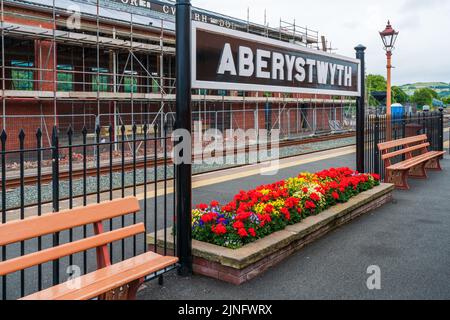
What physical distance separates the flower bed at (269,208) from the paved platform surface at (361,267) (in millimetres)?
402

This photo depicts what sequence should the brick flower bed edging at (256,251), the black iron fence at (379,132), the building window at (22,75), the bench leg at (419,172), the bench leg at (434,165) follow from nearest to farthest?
the brick flower bed edging at (256,251) < the black iron fence at (379,132) < the bench leg at (419,172) < the bench leg at (434,165) < the building window at (22,75)

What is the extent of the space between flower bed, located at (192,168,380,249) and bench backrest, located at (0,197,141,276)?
3.29 ft

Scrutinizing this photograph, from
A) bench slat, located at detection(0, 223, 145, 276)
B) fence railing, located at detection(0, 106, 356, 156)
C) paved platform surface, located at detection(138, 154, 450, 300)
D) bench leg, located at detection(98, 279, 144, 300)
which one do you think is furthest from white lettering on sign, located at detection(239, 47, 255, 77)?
fence railing, located at detection(0, 106, 356, 156)

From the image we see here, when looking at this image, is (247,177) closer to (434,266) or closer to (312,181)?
(312,181)

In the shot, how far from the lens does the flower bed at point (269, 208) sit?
4.61m

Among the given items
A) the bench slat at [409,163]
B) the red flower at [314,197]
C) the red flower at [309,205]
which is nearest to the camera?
the red flower at [309,205]

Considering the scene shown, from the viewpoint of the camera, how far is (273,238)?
4789 millimetres

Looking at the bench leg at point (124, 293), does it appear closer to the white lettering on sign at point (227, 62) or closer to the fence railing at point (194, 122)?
the white lettering on sign at point (227, 62)

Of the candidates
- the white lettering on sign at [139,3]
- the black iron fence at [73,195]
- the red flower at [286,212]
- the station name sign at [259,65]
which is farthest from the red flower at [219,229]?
the white lettering on sign at [139,3]

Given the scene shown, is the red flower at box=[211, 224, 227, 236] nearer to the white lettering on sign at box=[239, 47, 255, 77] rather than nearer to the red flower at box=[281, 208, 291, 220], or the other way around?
the red flower at box=[281, 208, 291, 220]

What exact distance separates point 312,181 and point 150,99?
1468cm

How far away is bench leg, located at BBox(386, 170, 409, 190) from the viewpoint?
898 cm

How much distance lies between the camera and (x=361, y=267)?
4.57 metres

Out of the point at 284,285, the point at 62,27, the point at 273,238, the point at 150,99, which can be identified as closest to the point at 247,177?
A: the point at 273,238
